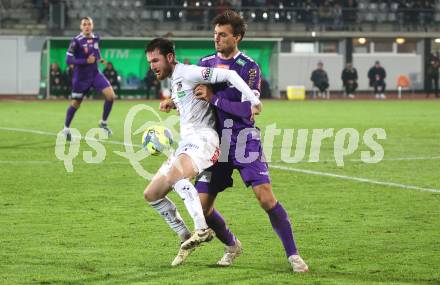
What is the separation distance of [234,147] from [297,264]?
3.38 feet

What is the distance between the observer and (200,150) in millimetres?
7965

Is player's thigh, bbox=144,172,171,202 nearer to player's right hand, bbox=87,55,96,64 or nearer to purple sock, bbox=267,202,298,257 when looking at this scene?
purple sock, bbox=267,202,298,257

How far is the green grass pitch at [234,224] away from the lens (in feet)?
25.8

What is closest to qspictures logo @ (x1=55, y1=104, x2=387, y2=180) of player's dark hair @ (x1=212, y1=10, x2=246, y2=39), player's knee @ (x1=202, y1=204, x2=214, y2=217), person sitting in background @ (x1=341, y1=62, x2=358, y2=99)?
player's knee @ (x1=202, y1=204, x2=214, y2=217)

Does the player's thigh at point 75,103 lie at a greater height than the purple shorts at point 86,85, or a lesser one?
lesser

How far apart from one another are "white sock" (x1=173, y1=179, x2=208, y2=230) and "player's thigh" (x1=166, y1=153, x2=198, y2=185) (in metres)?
0.04

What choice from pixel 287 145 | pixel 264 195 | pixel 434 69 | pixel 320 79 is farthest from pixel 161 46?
pixel 434 69

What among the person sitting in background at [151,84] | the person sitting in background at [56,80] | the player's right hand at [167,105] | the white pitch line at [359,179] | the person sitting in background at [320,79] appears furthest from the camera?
the person sitting in background at [320,79]

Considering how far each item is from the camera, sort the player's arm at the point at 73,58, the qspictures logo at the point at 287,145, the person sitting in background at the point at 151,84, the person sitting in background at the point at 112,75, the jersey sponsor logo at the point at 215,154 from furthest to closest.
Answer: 1. the person sitting in background at the point at 151,84
2. the person sitting in background at the point at 112,75
3. the player's arm at the point at 73,58
4. the qspictures logo at the point at 287,145
5. the jersey sponsor logo at the point at 215,154

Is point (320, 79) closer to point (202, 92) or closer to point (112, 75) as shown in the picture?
point (112, 75)

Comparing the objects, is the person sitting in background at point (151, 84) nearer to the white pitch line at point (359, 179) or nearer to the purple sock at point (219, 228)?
the white pitch line at point (359, 179)

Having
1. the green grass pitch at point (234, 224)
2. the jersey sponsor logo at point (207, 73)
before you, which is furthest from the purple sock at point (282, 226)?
the jersey sponsor logo at point (207, 73)

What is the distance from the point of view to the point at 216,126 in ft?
27.0

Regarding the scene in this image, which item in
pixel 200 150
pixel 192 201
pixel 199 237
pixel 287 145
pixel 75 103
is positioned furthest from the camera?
pixel 75 103
